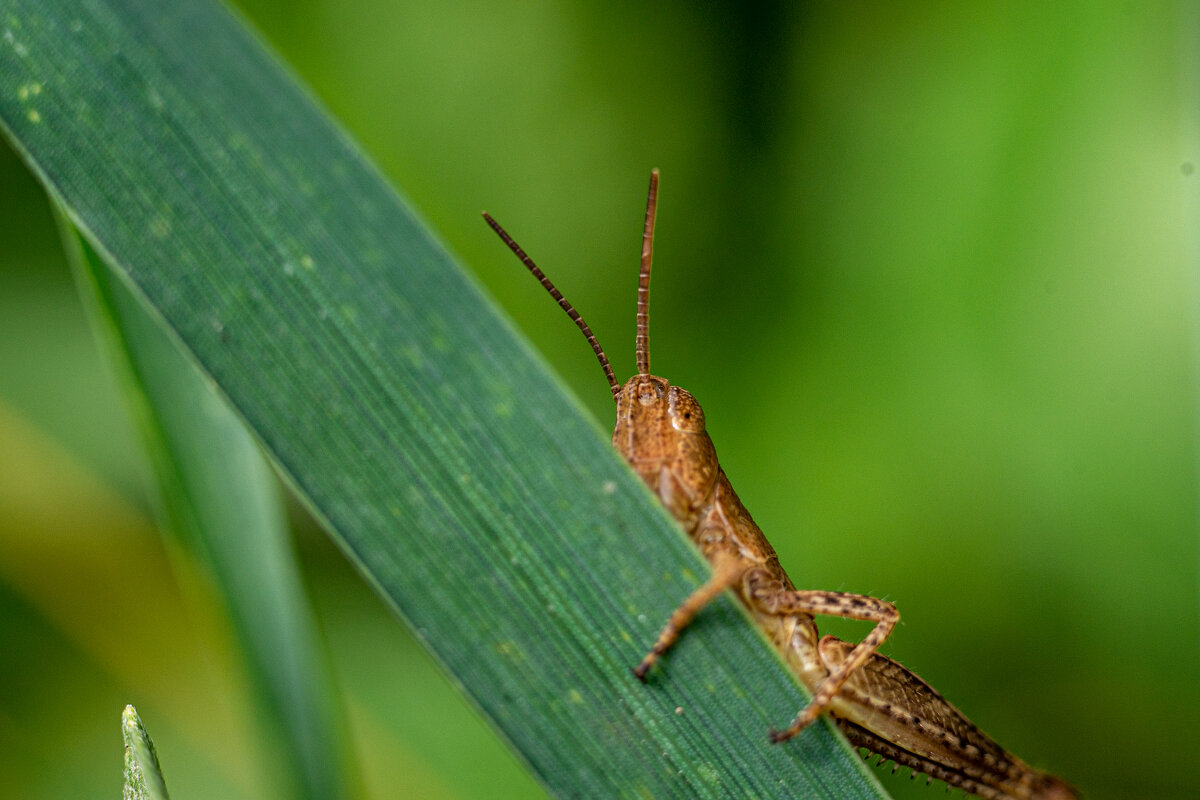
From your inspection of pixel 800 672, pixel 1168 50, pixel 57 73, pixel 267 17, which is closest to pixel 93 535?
pixel 267 17

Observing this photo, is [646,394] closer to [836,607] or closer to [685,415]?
[685,415]

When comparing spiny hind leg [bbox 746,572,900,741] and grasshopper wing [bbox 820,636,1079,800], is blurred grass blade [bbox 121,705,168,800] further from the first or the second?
grasshopper wing [bbox 820,636,1079,800]

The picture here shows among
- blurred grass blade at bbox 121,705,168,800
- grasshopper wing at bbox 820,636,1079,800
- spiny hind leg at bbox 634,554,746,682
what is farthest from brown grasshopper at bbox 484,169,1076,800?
blurred grass blade at bbox 121,705,168,800

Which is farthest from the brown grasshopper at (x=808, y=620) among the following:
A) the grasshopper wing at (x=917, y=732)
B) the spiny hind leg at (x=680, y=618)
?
the spiny hind leg at (x=680, y=618)

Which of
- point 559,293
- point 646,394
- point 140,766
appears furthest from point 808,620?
point 140,766

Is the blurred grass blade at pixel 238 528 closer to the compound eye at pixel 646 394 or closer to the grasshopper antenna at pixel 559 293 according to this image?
the grasshopper antenna at pixel 559 293
